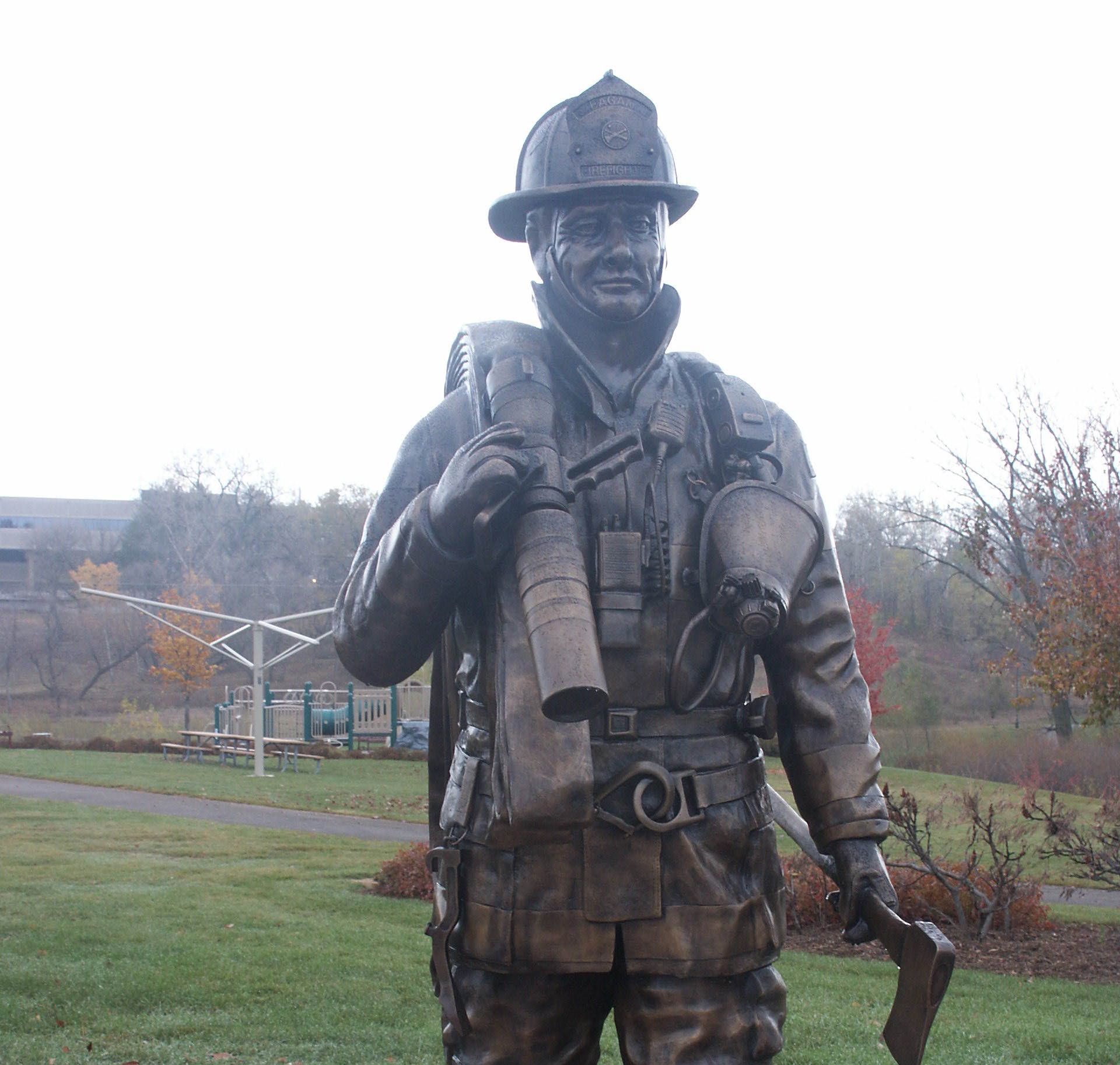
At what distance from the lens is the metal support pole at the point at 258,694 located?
22734 millimetres

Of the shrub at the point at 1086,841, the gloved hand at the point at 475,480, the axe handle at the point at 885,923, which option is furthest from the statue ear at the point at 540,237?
the shrub at the point at 1086,841

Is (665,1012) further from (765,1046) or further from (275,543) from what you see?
(275,543)

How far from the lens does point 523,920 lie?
2.87m

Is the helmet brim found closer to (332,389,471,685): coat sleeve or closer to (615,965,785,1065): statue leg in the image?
(332,389,471,685): coat sleeve

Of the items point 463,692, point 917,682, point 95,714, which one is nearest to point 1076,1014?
point 463,692

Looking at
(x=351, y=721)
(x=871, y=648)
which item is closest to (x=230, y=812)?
(x=351, y=721)

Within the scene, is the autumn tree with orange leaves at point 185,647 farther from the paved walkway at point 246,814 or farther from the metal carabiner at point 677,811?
the metal carabiner at point 677,811

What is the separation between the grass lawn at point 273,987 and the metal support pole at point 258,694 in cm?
924

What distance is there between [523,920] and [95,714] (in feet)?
160

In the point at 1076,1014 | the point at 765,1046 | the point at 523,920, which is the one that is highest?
the point at 523,920

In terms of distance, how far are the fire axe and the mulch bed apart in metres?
7.93

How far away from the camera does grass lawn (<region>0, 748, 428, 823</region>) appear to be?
67.1 ft

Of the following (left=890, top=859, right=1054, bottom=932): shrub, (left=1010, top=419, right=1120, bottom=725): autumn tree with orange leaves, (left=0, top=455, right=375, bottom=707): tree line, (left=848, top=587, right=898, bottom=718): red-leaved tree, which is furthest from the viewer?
(left=0, top=455, right=375, bottom=707): tree line

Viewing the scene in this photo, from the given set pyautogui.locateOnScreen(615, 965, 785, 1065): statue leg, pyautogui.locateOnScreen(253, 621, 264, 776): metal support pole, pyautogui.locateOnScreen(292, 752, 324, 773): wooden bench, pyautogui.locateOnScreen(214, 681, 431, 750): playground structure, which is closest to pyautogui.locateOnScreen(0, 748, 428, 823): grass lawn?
pyautogui.locateOnScreen(292, 752, 324, 773): wooden bench
